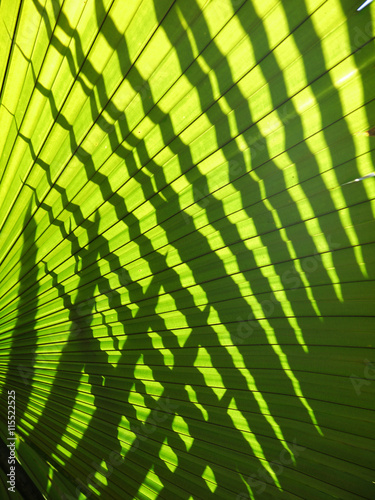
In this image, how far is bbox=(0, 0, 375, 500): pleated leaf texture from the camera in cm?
114

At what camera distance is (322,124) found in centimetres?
117

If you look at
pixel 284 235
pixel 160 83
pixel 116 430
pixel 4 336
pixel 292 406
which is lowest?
pixel 116 430

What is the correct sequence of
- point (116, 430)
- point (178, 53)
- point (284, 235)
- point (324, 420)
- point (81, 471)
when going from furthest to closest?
1. point (81, 471)
2. point (116, 430)
3. point (324, 420)
4. point (284, 235)
5. point (178, 53)

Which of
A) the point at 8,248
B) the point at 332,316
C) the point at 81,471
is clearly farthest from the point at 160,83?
the point at 81,471

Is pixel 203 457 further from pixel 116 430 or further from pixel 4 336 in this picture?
pixel 4 336

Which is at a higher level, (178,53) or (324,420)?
(178,53)

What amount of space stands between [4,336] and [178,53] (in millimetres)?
2183

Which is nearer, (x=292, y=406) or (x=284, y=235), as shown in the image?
(x=284, y=235)

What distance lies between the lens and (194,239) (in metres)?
1.61

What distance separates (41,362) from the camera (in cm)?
232

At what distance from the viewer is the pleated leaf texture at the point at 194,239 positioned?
1.14 meters

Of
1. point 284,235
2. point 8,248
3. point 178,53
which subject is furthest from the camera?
point 8,248

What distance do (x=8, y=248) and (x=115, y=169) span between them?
97 centimetres

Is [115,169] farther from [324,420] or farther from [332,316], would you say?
[324,420]
